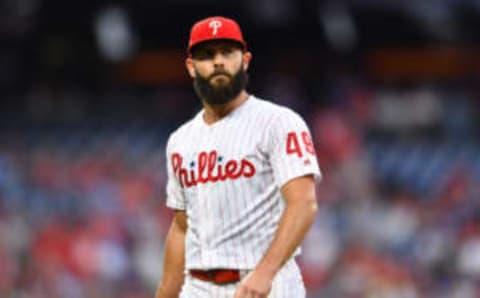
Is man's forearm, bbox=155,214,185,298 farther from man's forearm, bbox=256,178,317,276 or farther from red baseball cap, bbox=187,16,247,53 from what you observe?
red baseball cap, bbox=187,16,247,53

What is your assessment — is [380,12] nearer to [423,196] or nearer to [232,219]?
[423,196]

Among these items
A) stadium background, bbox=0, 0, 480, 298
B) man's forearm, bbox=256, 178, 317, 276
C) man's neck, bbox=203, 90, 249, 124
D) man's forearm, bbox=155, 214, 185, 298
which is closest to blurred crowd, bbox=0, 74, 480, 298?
stadium background, bbox=0, 0, 480, 298

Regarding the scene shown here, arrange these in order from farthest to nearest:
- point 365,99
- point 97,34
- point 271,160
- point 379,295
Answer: point 97,34 → point 365,99 → point 379,295 → point 271,160

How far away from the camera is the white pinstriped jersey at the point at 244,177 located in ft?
14.8

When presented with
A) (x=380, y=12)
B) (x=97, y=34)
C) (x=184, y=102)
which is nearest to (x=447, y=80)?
(x=380, y=12)

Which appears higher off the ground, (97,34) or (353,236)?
(97,34)

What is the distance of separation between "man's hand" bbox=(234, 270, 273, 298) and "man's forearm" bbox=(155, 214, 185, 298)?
0.66 metres

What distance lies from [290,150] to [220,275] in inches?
20.9

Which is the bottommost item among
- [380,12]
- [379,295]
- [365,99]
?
[379,295]

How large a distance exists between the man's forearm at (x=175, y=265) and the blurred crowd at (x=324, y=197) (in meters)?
5.82

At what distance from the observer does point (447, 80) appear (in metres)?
17.5

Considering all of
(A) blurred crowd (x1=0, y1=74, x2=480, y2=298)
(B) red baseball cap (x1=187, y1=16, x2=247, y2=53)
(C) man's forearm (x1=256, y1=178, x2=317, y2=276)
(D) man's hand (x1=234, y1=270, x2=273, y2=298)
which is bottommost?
(A) blurred crowd (x1=0, y1=74, x2=480, y2=298)

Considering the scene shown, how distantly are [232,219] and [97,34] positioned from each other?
1521 cm

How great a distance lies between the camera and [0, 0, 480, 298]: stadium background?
39.9 feet
